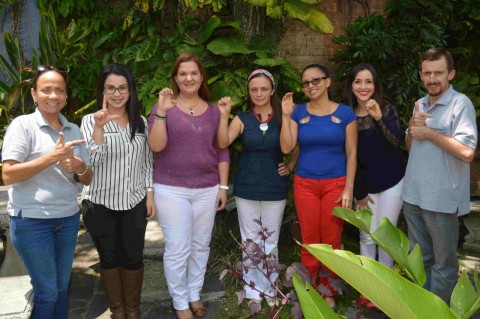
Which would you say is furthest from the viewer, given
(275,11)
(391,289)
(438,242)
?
(275,11)

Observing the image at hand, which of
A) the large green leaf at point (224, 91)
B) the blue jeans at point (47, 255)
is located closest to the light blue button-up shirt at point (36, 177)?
the blue jeans at point (47, 255)

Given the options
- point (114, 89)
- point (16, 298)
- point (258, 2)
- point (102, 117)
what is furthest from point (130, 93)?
point (258, 2)

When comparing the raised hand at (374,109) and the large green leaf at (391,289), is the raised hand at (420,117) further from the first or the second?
the large green leaf at (391,289)

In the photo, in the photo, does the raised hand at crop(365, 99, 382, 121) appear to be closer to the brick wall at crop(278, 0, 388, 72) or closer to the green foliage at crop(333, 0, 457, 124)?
the green foliage at crop(333, 0, 457, 124)

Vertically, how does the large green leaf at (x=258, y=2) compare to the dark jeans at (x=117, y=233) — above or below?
above

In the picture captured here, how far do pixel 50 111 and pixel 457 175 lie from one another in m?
2.34

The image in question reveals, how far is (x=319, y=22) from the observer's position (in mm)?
5594

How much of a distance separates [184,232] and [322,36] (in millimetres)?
3820

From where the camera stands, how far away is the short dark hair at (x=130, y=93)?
2939 millimetres

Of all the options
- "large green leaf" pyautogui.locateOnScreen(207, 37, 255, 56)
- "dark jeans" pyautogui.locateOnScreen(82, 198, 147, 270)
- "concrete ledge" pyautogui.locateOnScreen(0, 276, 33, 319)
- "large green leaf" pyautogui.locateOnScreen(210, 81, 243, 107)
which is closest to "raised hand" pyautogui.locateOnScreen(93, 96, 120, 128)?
"dark jeans" pyautogui.locateOnScreen(82, 198, 147, 270)

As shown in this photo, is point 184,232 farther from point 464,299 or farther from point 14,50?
point 14,50

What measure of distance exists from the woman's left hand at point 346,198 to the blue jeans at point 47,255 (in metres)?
1.65

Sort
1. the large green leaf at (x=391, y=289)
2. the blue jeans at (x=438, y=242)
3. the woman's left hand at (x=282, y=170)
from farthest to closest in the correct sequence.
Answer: the woman's left hand at (x=282, y=170) → the blue jeans at (x=438, y=242) → the large green leaf at (x=391, y=289)

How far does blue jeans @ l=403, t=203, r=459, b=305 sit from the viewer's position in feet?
9.60
